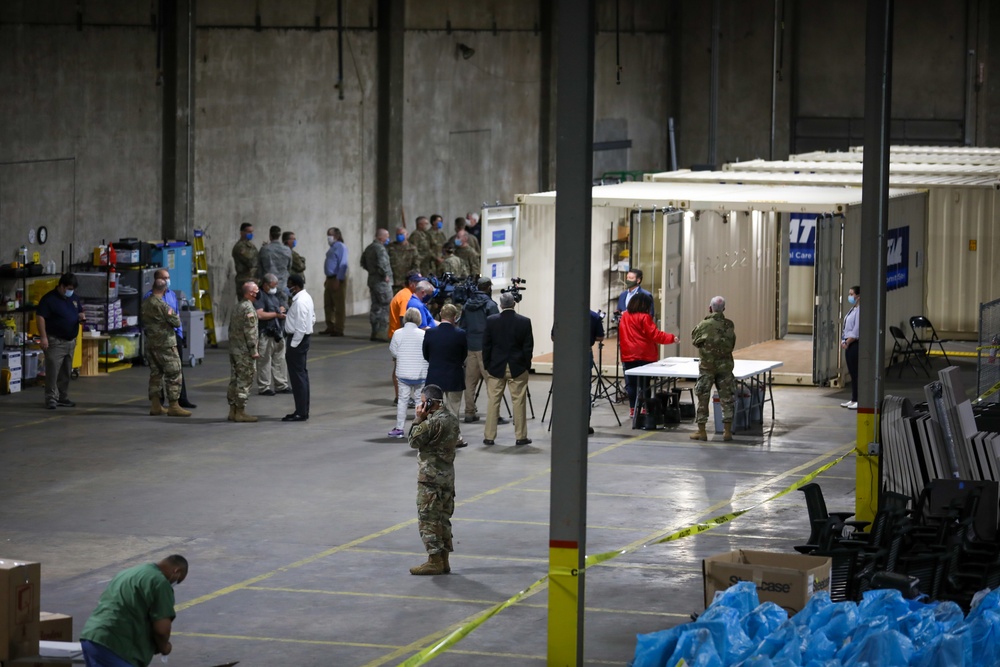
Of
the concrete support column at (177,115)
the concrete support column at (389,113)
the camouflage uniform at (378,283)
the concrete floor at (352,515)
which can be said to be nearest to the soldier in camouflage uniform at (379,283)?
the camouflage uniform at (378,283)

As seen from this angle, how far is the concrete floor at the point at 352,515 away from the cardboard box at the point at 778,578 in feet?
2.53

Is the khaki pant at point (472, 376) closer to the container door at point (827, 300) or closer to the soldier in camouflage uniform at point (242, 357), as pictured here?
the soldier in camouflage uniform at point (242, 357)

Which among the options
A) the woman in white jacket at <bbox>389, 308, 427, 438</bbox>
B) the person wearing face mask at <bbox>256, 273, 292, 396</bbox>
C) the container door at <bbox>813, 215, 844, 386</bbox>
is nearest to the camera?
the woman in white jacket at <bbox>389, 308, 427, 438</bbox>

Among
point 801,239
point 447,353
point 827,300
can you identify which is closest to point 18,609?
point 447,353

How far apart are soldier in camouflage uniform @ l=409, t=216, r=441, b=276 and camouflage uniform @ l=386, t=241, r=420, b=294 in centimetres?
40

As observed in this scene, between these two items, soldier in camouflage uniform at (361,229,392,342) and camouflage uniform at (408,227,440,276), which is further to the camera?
camouflage uniform at (408,227,440,276)

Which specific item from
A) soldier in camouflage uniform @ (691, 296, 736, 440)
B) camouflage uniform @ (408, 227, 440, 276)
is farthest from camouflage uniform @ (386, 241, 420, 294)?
soldier in camouflage uniform @ (691, 296, 736, 440)

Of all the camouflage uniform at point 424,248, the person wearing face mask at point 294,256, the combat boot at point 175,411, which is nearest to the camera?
the combat boot at point 175,411

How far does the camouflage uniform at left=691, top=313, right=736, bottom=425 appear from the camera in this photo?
1939 centimetres

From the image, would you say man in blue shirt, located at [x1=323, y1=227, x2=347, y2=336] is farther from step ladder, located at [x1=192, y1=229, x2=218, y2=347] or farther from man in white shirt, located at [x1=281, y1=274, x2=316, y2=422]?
man in white shirt, located at [x1=281, y1=274, x2=316, y2=422]

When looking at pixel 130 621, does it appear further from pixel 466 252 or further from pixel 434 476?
pixel 466 252

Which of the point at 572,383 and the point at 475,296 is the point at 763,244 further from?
the point at 572,383

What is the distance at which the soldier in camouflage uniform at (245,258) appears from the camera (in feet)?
90.7

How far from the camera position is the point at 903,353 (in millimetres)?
26172
